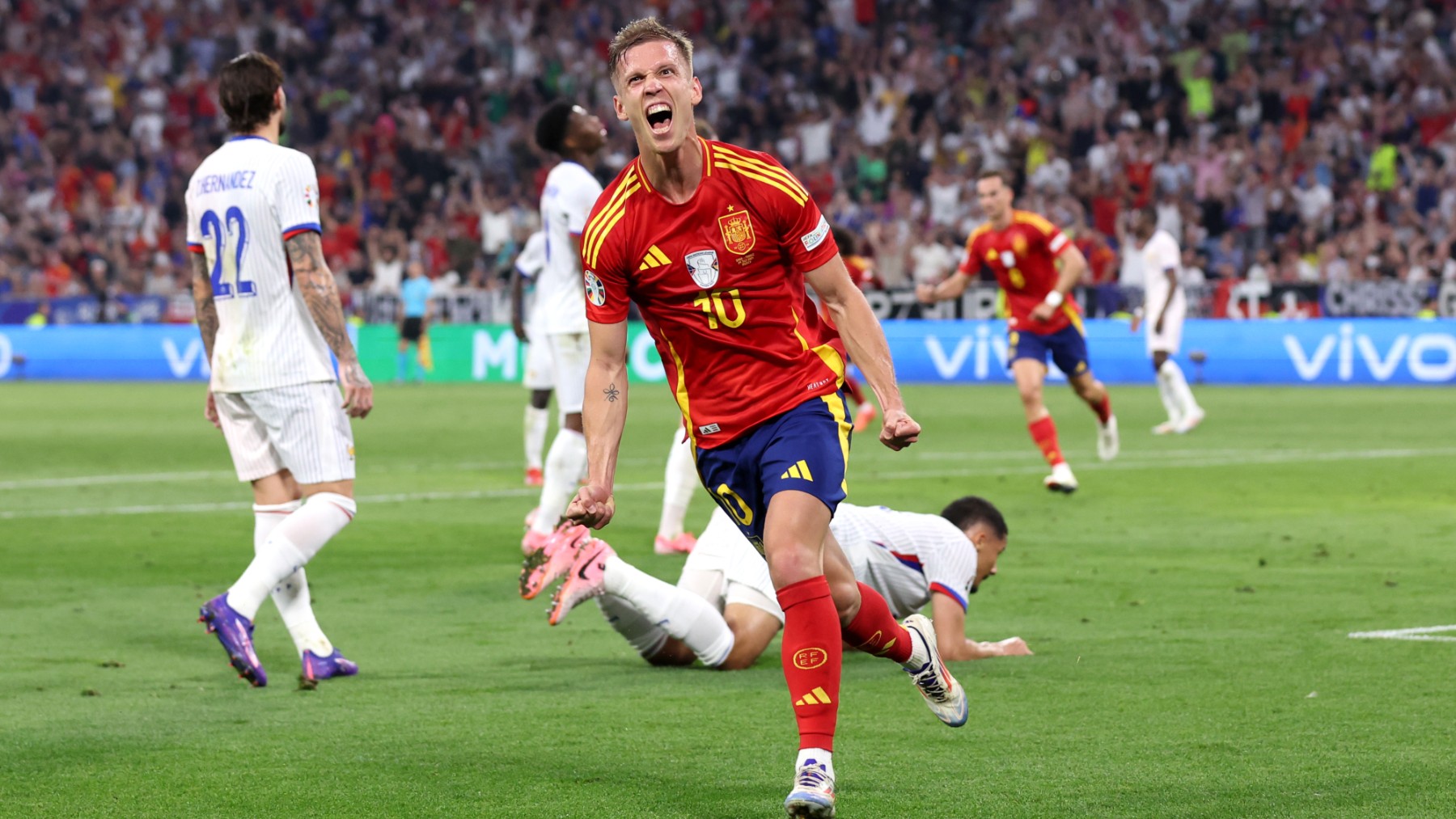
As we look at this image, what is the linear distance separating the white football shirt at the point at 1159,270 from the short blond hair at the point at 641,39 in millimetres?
16142

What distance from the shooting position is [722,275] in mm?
4930

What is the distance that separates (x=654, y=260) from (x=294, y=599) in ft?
8.45

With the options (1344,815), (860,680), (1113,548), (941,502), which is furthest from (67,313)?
(1344,815)

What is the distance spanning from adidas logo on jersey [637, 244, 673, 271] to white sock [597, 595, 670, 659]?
1823 mm

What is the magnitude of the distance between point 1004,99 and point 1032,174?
2175 millimetres

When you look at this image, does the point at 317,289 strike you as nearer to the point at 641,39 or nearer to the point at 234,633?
the point at 234,633

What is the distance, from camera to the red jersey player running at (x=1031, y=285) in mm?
14008

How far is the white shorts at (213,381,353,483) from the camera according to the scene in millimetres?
6668

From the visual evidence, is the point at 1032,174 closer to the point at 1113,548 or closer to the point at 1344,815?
the point at 1113,548

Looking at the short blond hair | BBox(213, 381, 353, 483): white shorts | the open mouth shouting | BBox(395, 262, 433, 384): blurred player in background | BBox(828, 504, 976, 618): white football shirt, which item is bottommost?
BBox(395, 262, 433, 384): blurred player in background

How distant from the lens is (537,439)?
14.4 m

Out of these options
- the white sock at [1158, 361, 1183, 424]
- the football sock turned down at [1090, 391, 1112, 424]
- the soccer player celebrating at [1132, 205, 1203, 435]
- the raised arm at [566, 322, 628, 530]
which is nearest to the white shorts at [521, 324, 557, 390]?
the football sock turned down at [1090, 391, 1112, 424]

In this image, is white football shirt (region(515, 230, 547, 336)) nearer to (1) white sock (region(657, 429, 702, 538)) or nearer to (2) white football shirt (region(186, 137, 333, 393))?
(1) white sock (region(657, 429, 702, 538))

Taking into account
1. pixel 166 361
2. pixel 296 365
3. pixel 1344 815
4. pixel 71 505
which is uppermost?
pixel 296 365
